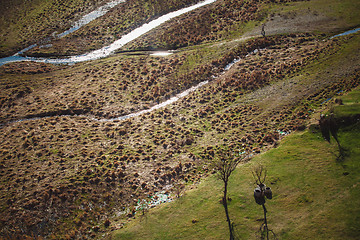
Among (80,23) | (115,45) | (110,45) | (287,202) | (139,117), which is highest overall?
(80,23)

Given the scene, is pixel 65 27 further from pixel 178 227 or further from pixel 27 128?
pixel 178 227

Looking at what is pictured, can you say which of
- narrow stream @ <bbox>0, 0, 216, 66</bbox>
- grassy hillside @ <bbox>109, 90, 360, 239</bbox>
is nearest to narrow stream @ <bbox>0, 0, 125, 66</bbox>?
narrow stream @ <bbox>0, 0, 216, 66</bbox>

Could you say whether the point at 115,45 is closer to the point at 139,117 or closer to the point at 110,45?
the point at 110,45

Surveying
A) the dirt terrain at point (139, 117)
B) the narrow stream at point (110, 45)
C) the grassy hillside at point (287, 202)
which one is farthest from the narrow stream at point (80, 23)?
the grassy hillside at point (287, 202)

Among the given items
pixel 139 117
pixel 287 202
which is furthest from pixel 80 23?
pixel 287 202

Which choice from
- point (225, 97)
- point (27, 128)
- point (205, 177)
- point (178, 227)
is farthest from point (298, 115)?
point (27, 128)

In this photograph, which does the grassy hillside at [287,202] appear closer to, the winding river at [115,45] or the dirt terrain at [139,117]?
the dirt terrain at [139,117]

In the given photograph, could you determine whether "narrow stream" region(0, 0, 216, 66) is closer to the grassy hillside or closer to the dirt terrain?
the dirt terrain
